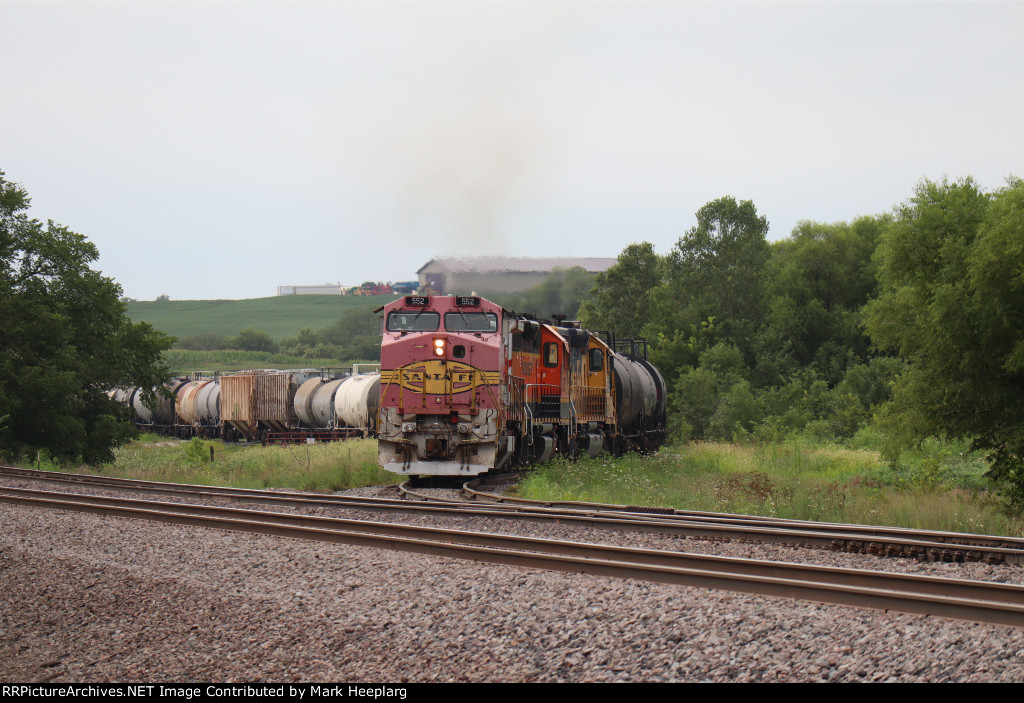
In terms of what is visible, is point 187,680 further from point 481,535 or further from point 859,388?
point 859,388

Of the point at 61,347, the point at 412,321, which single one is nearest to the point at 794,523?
the point at 412,321

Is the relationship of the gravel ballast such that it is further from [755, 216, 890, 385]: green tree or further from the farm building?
[755, 216, 890, 385]: green tree

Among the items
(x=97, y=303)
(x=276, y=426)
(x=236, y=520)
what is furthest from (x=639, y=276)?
(x=236, y=520)

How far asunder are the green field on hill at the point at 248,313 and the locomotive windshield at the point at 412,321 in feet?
326

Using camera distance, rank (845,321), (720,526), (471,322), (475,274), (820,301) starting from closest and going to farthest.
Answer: (720,526) < (471,322) < (475,274) < (845,321) < (820,301)

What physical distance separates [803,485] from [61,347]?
22.7 meters

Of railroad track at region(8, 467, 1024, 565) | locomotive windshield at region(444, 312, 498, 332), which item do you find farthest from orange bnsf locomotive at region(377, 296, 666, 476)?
railroad track at region(8, 467, 1024, 565)

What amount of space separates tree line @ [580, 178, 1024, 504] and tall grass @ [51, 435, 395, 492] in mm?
10753

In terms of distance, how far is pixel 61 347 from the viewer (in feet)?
97.3

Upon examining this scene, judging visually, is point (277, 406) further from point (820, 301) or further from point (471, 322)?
point (820, 301)

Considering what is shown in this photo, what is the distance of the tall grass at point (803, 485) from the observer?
13.6 metres

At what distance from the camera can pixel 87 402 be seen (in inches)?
1190

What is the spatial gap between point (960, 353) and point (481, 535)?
11.1 meters

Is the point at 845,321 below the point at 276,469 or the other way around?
the other way around
